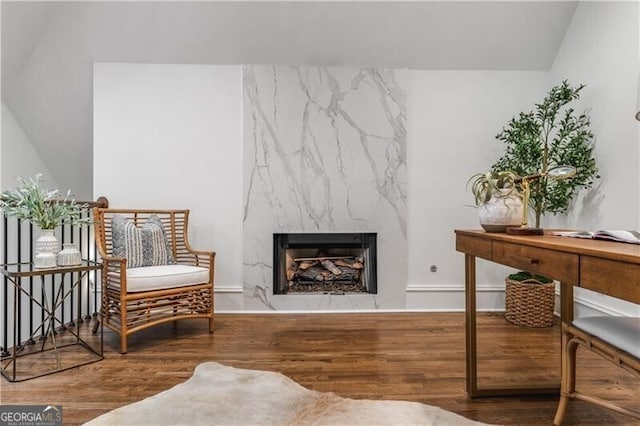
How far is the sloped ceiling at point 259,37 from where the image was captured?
307 centimetres

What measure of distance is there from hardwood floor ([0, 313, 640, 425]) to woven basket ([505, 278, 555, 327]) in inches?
4.3

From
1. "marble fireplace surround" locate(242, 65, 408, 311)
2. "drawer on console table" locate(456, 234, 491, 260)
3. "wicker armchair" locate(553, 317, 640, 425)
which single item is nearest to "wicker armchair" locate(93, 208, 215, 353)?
"marble fireplace surround" locate(242, 65, 408, 311)

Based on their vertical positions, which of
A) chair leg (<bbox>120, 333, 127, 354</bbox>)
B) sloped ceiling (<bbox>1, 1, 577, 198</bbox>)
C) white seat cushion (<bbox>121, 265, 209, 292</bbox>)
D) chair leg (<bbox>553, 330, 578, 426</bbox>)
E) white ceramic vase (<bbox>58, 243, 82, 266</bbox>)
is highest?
sloped ceiling (<bbox>1, 1, 577, 198</bbox>)

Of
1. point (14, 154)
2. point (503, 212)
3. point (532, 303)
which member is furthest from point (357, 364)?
point (14, 154)

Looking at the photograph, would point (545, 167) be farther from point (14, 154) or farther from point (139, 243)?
point (14, 154)

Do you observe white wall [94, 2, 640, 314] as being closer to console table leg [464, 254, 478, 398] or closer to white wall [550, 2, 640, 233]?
white wall [550, 2, 640, 233]

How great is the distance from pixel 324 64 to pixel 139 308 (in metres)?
2.57

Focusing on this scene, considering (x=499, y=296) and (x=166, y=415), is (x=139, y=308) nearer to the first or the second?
(x=166, y=415)

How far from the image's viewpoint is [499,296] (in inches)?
135

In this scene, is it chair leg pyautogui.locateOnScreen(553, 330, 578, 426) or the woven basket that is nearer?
chair leg pyautogui.locateOnScreen(553, 330, 578, 426)

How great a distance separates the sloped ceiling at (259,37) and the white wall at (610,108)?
39cm

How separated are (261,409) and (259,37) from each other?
2.92m

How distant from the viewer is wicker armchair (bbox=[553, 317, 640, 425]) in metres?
1.23

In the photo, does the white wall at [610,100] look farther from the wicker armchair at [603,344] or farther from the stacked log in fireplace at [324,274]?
the stacked log in fireplace at [324,274]
